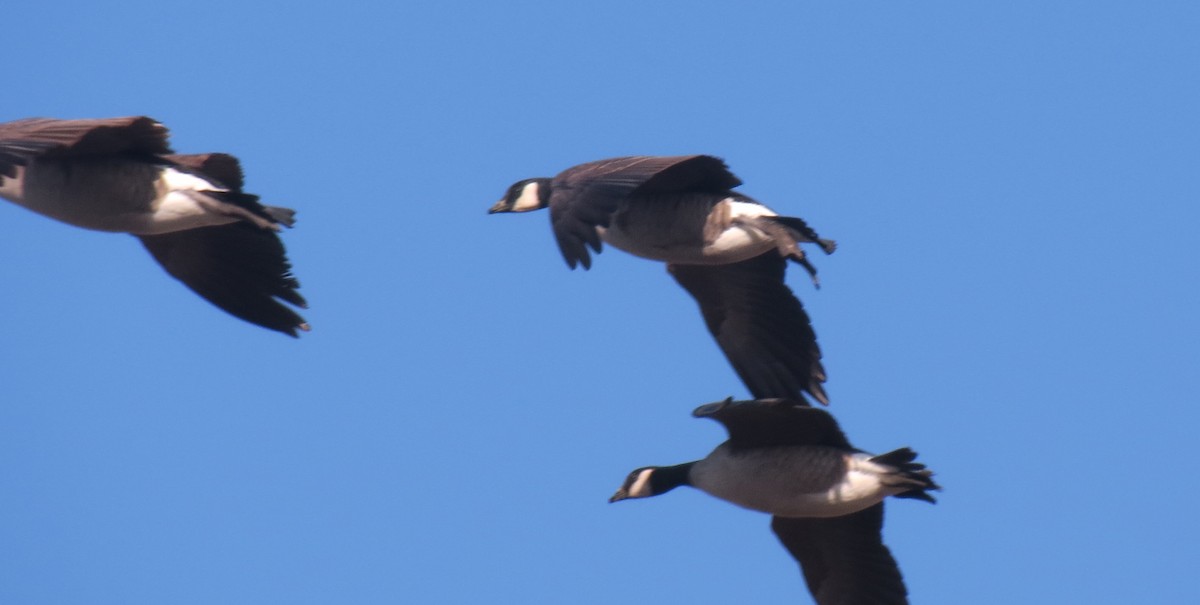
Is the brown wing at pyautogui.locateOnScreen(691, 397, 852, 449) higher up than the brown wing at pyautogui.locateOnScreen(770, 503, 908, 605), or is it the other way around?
the brown wing at pyautogui.locateOnScreen(691, 397, 852, 449)

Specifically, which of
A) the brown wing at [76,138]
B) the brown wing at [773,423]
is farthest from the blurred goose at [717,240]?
the brown wing at [76,138]

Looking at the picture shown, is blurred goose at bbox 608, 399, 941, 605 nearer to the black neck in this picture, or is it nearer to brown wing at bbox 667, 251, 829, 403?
the black neck

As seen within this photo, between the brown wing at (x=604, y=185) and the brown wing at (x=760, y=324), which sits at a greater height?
the brown wing at (x=604, y=185)

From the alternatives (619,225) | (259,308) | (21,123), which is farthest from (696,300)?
(21,123)

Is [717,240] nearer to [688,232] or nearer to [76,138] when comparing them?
[688,232]

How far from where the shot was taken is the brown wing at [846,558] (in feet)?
46.5

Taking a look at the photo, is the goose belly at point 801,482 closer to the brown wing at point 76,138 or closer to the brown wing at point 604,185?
the brown wing at point 604,185

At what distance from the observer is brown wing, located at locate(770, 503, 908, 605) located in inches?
559

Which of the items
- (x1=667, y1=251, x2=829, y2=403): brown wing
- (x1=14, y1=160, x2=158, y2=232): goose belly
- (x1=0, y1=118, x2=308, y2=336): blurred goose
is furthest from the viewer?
(x1=667, y1=251, x2=829, y2=403): brown wing

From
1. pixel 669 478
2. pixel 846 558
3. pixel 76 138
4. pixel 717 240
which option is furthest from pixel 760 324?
pixel 76 138

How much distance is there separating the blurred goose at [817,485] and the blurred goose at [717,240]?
3.90 feet

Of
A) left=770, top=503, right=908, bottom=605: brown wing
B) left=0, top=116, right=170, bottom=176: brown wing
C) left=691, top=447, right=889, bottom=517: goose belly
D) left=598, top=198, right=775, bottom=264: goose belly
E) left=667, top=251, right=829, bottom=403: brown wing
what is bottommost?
left=770, top=503, right=908, bottom=605: brown wing

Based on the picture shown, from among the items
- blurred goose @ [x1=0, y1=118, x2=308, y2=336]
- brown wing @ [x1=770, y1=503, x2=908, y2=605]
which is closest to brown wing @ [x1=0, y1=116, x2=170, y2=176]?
blurred goose @ [x1=0, y1=118, x2=308, y2=336]

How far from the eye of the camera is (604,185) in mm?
13219
